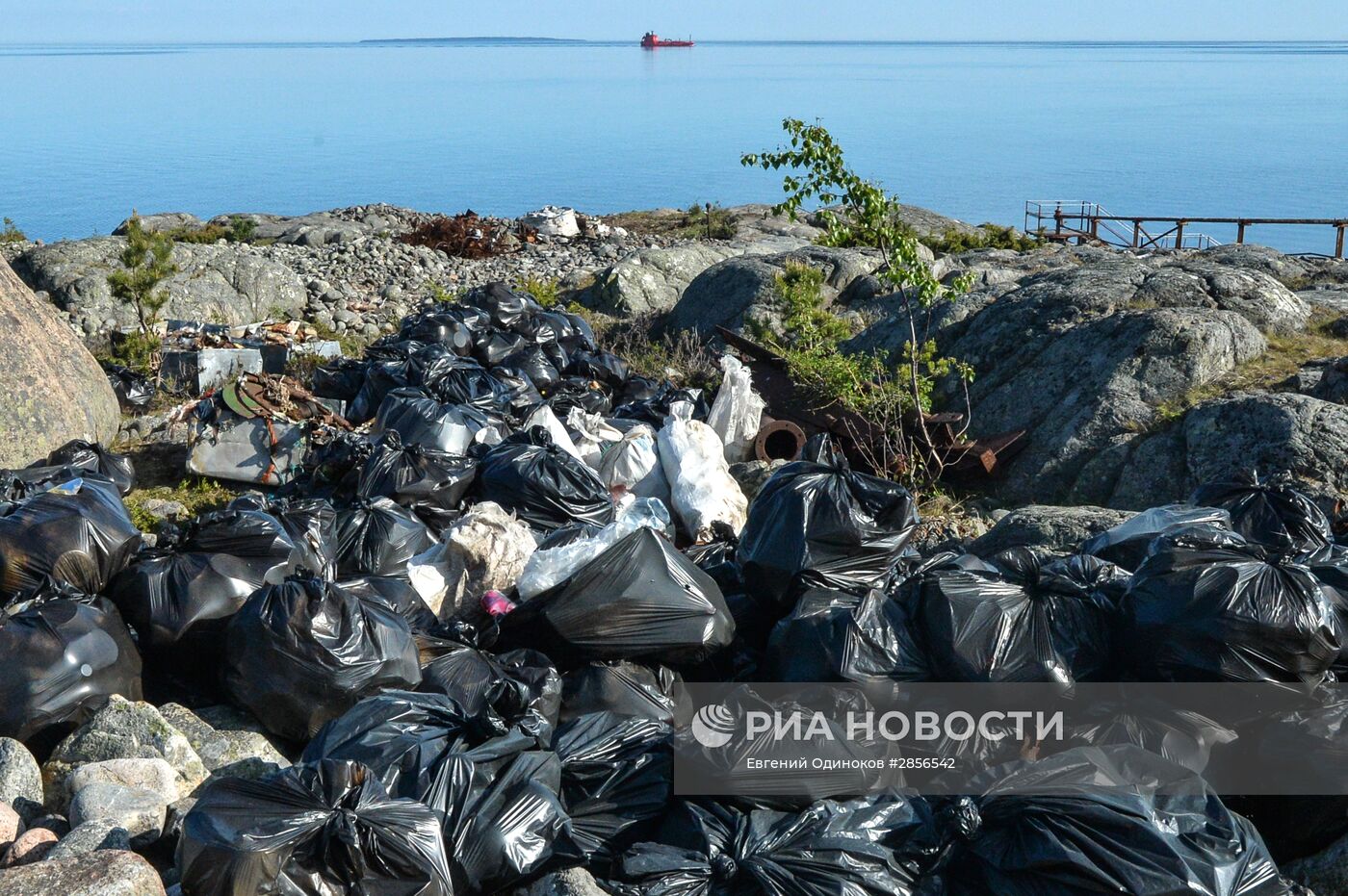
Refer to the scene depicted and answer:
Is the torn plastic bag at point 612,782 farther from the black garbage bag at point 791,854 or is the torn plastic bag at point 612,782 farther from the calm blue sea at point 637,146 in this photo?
the calm blue sea at point 637,146

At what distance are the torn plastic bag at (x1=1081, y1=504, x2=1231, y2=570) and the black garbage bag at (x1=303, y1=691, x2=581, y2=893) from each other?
7.47 ft

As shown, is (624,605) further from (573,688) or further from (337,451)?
(337,451)

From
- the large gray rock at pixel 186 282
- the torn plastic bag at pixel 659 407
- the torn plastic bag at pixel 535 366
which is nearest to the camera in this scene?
the torn plastic bag at pixel 659 407

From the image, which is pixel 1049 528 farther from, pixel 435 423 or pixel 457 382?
pixel 457 382

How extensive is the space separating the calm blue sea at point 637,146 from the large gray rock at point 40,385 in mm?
14571

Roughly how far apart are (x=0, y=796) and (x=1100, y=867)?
2772 millimetres

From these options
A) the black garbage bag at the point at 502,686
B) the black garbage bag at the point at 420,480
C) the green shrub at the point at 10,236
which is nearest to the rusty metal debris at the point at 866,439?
the black garbage bag at the point at 420,480

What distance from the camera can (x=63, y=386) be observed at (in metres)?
6.80

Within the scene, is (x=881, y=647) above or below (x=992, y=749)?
above

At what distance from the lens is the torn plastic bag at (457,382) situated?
23.9 feet

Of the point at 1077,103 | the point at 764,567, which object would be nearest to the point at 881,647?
the point at 764,567

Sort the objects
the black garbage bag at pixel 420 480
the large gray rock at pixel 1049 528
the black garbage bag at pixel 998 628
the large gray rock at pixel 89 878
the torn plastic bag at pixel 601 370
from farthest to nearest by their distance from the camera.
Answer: the torn plastic bag at pixel 601 370
the black garbage bag at pixel 420 480
the large gray rock at pixel 1049 528
the black garbage bag at pixel 998 628
the large gray rock at pixel 89 878

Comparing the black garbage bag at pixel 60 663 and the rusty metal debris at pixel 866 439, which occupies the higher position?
the black garbage bag at pixel 60 663

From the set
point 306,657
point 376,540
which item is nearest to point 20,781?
point 306,657
